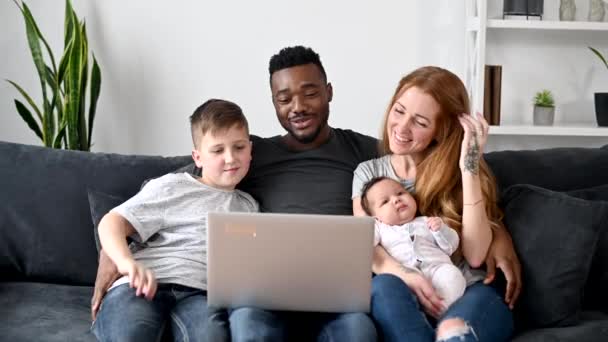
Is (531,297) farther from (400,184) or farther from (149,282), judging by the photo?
(149,282)

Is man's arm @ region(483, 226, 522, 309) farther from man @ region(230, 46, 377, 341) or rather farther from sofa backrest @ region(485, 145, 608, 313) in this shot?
man @ region(230, 46, 377, 341)

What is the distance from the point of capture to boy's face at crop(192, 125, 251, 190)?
2.27 metres

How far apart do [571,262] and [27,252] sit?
1.51 metres

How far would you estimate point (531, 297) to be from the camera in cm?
217

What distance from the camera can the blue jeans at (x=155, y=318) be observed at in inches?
76.5

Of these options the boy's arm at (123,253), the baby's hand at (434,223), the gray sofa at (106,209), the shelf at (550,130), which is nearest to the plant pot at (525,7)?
the shelf at (550,130)

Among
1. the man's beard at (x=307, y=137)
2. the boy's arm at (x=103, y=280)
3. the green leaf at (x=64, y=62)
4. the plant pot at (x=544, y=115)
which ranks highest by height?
the green leaf at (x=64, y=62)

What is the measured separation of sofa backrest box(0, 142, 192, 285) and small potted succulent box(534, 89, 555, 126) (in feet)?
5.61

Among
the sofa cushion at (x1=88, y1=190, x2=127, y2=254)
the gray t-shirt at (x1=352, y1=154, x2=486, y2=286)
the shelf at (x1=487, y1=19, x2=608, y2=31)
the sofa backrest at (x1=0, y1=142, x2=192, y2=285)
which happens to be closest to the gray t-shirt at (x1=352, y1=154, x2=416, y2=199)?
the gray t-shirt at (x1=352, y1=154, x2=486, y2=286)

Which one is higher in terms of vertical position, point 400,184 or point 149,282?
point 400,184

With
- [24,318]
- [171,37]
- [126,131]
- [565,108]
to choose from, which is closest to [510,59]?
[565,108]

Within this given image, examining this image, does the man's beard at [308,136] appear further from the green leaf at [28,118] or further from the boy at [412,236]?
the green leaf at [28,118]

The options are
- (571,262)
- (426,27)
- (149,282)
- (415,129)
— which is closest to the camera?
(149,282)

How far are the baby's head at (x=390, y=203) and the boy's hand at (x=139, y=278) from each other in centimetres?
60
